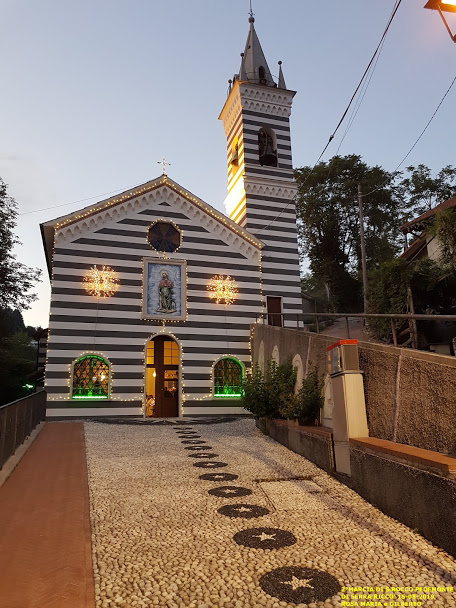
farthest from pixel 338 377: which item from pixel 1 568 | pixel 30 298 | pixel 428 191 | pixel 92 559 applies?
pixel 428 191

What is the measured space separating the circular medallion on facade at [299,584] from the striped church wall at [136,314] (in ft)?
51.3

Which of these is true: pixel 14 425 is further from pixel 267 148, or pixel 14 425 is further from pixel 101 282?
pixel 267 148

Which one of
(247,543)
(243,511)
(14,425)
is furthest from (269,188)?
(247,543)

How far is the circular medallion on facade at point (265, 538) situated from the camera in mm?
4754

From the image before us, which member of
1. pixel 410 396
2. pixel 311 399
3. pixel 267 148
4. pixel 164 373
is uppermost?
pixel 267 148

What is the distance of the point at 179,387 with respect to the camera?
65.4 ft

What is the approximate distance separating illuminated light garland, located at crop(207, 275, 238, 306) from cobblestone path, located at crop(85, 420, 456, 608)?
12921mm

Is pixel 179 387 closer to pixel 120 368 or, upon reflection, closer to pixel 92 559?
pixel 120 368

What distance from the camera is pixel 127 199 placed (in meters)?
20.7

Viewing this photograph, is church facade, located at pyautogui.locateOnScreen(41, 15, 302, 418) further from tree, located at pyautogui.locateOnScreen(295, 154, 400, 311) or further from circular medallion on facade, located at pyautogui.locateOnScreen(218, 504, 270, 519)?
tree, located at pyautogui.locateOnScreen(295, 154, 400, 311)

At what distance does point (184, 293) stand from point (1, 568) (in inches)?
659

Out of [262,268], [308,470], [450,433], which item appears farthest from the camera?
[262,268]

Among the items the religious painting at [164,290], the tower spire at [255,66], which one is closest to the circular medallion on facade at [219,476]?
the religious painting at [164,290]

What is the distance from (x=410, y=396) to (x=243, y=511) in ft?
9.18
